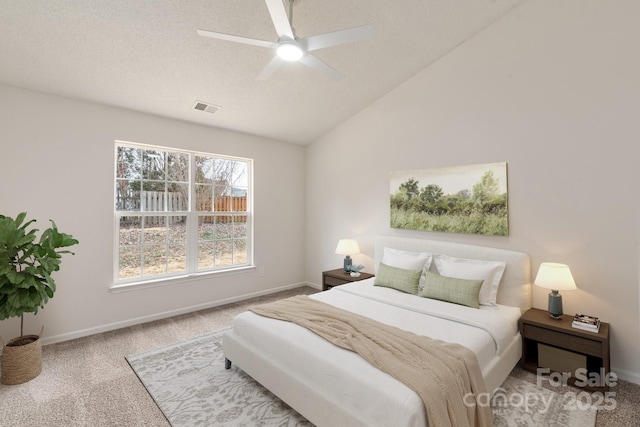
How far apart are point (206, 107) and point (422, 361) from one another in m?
3.69

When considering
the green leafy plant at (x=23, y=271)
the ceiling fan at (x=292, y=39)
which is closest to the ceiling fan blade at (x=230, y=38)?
the ceiling fan at (x=292, y=39)

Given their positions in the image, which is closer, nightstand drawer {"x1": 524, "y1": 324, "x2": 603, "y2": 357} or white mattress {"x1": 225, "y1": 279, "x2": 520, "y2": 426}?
white mattress {"x1": 225, "y1": 279, "x2": 520, "y2": 426}

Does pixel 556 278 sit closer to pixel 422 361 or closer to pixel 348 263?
pixel 422 361

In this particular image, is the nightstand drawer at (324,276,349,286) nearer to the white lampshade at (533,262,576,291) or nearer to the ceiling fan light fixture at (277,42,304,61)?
the white lampshade at (533,262,576,291)

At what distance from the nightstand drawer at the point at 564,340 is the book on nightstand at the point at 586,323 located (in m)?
0.11

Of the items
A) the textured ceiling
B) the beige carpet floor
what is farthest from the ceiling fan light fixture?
the beige carpet floor

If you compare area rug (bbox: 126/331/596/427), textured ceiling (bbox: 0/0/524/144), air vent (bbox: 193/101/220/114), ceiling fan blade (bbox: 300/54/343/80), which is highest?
textured ceiling (bbox: 0/0/524/144)

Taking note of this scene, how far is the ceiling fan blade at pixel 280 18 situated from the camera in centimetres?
184

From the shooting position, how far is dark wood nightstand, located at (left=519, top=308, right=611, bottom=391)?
2.31m

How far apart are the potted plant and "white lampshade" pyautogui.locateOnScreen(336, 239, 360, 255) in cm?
317

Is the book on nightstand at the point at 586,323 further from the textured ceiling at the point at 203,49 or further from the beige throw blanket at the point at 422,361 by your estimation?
the textured ceiling at the point at 203,49

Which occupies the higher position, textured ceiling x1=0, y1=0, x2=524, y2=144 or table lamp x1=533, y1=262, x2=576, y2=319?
textured ceiling x1=0, y1=0, x2=524, y2=144

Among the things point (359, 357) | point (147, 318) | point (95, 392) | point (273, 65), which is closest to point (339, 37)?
point (273, 65)

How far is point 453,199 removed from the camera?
3535mm
